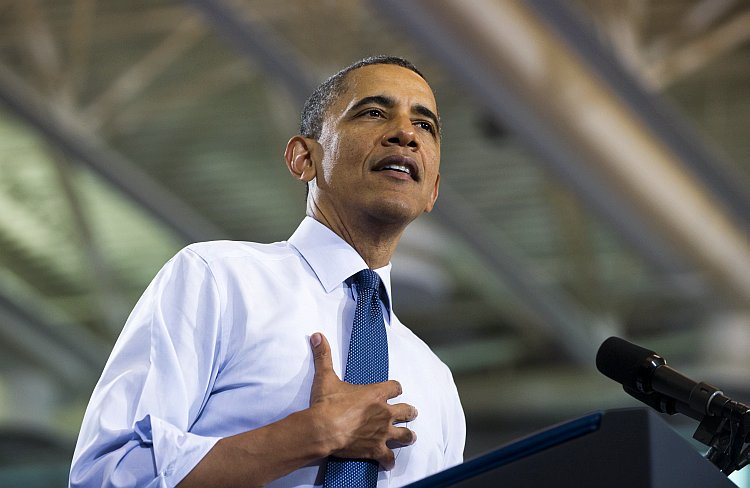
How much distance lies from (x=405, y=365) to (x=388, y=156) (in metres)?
0.46

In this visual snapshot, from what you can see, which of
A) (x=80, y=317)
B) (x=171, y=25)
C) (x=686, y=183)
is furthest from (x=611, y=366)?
(x=80, y=317)

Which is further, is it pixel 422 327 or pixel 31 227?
pixel 422 327

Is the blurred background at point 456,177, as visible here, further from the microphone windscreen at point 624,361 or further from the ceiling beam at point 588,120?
the microphone windscreen at point 624,361

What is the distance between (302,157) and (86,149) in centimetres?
796

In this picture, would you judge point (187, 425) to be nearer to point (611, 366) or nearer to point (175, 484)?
point (175, 484)

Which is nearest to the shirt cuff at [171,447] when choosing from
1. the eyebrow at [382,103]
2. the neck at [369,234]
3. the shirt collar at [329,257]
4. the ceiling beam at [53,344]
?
the shirt collar at [329,257]

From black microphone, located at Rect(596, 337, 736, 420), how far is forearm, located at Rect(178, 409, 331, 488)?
0.58 m

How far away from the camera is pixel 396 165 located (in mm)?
2525

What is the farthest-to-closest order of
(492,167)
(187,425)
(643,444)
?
(492,167) < (187,425) < (643,444)

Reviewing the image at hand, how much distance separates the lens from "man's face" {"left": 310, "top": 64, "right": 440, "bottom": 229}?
251cm

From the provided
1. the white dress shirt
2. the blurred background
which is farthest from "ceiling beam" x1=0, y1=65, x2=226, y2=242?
the white dress shirt

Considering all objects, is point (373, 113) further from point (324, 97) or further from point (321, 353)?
point (321, 353)

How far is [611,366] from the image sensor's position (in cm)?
221

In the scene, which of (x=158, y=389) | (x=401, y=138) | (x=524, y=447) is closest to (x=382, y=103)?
(x=401, y=138)
